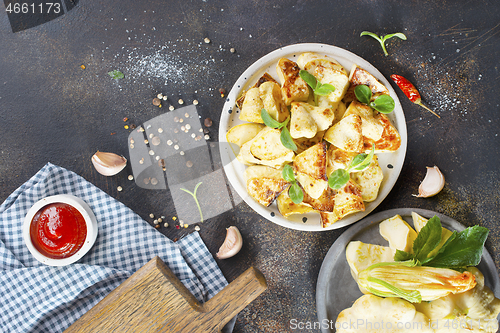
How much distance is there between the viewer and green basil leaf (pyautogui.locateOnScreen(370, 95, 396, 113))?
1.08 m

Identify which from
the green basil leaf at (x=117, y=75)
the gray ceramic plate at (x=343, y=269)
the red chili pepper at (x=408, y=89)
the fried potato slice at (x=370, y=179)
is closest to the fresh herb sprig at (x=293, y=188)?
the fried potato slice at (x=370, y=179)

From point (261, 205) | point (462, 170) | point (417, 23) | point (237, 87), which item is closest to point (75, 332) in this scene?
point (261, 205)

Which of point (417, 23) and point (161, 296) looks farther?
point (417, 23)

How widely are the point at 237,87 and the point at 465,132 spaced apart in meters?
1.12

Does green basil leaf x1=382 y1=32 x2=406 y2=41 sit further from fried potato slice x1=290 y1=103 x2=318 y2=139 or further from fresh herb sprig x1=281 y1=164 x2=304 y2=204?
fresh herb sprig x1=281 y1=164 x2=304 y2=204

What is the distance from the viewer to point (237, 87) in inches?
49.1

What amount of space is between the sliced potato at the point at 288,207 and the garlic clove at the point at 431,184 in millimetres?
601

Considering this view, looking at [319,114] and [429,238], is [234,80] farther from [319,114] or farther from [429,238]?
[429,238]

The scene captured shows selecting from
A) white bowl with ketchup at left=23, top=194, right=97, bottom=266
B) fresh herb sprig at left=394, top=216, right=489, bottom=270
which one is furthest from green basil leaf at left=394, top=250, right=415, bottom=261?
white bowl with ketchup at left=23, top=194, right=97, bottom=266

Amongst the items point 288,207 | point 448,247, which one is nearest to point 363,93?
point 288,207

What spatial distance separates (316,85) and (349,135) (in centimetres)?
22

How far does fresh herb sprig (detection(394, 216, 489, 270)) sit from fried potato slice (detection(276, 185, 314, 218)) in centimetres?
37

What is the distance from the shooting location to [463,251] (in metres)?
1.03

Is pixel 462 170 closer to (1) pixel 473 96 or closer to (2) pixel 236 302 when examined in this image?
(1) pixel 473 96
